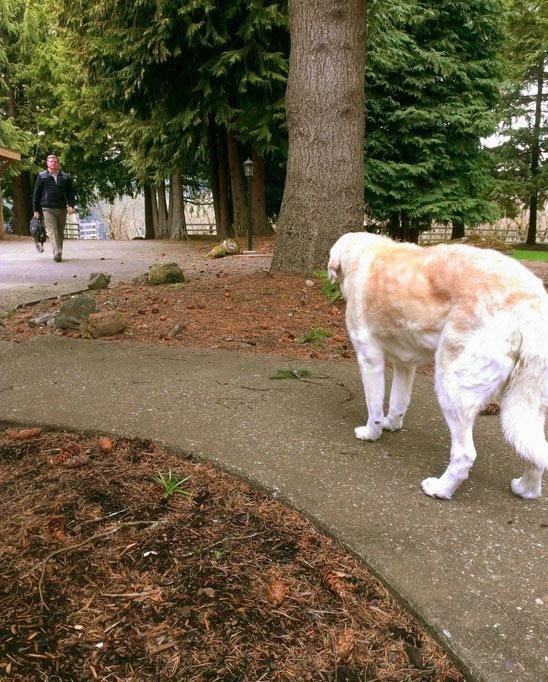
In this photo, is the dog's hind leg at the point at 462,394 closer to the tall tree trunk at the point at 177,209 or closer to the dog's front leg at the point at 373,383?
the dog's front leg at the point at 373,383

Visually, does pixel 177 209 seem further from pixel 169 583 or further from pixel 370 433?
pixel 169 583

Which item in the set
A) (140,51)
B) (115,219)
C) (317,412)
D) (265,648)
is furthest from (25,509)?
(115,219)

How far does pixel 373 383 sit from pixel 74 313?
4.01 meters

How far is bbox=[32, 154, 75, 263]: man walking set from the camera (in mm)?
11859

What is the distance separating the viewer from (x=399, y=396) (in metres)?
3.52

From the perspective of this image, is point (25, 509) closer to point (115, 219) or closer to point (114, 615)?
point (114, 615)

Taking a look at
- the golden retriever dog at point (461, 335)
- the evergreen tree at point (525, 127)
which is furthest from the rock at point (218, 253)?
the evergreen tree at point (525, 127)

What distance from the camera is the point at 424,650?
1867 millimetres

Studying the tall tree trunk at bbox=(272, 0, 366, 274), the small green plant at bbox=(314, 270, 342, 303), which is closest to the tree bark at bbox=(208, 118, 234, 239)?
the tall tree trunk at bbox=(272, 0, 366, 274)

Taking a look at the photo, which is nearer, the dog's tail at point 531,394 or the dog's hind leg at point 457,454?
the dog's tail at point 531,394

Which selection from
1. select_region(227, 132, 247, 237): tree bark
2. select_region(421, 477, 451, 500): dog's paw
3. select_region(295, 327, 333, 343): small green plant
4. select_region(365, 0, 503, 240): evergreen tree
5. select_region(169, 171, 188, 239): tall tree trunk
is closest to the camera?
select_region(421, 477, 451, 500): dog's paw

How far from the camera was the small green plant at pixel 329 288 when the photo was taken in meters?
7.01

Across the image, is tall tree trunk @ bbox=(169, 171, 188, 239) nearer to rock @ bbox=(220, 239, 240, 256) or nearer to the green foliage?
rock @ bbox=(220, 239, 240, 256)

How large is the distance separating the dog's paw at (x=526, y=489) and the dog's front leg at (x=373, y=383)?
0.83 meters
